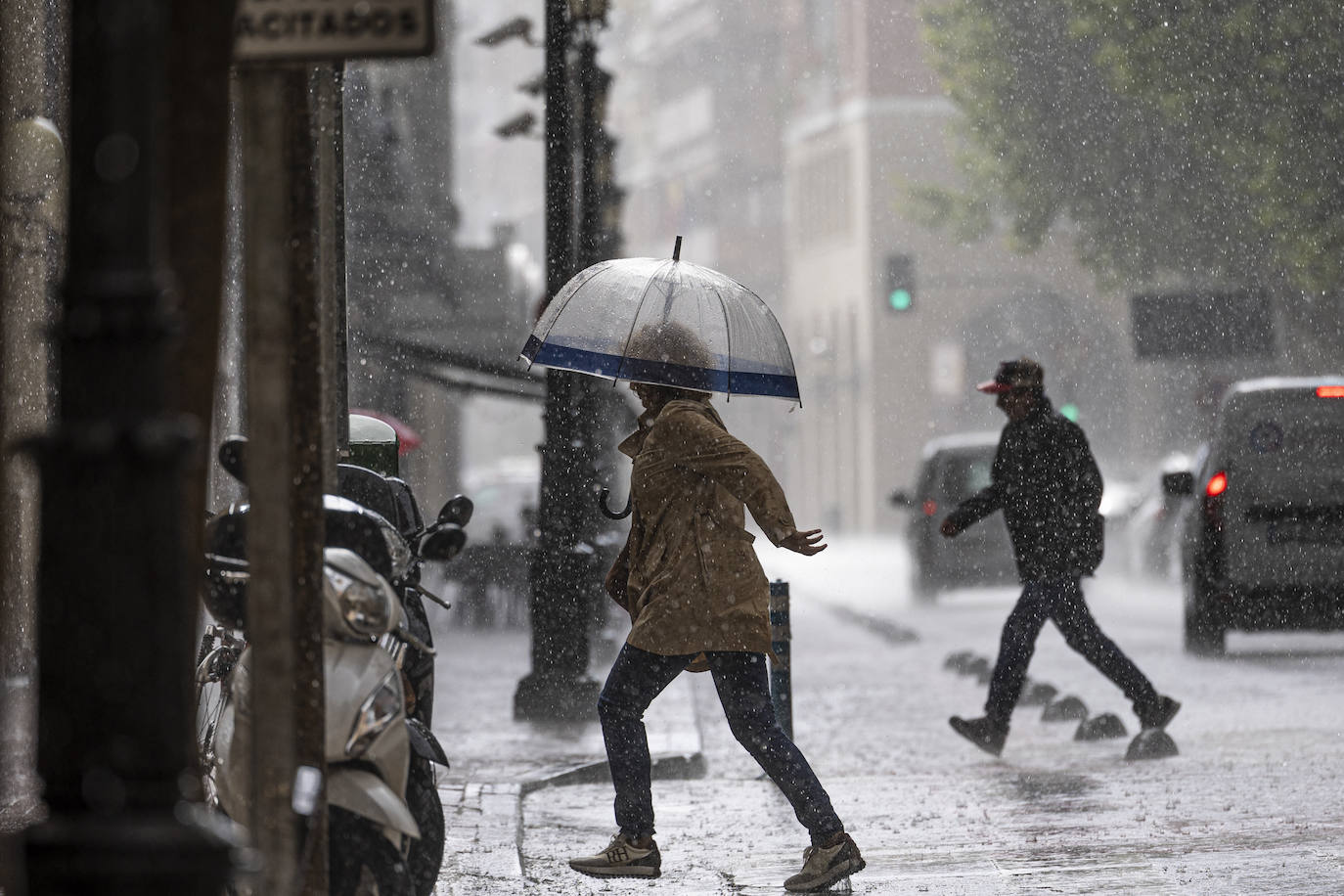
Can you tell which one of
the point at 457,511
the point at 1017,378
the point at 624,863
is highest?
the point at 1017,378

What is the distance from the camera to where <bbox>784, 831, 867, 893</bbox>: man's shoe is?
6902mm

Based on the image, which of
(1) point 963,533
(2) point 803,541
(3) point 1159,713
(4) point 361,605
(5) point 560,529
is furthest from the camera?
(1) point 963,533

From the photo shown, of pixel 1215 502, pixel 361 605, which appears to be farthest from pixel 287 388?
pixel 1215 502

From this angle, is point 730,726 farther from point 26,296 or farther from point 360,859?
point 26,296

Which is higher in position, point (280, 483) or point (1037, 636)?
point (280, 483)

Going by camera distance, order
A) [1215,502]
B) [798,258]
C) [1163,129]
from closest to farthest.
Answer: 1. [1215,502]
2. [1163,129]
3. [798,258]

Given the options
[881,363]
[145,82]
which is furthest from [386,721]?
[881,363]

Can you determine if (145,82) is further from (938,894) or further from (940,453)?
(940,453)

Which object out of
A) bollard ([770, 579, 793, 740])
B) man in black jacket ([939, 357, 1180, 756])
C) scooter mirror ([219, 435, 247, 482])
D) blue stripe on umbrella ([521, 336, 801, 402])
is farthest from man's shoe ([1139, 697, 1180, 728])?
scooter mirror ([219, 435, 247, 482])

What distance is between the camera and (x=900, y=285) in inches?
1116

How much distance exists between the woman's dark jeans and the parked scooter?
1314mm

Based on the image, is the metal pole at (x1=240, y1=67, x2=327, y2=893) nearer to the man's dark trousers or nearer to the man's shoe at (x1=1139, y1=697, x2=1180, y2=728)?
the man's dark trousers

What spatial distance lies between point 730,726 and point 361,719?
2.14m

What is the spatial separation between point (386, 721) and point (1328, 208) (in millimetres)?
22648
